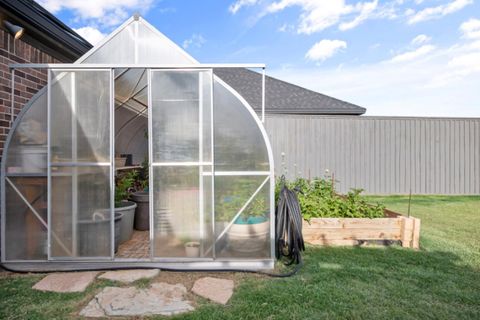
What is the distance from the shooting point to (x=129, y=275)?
304 centimetres

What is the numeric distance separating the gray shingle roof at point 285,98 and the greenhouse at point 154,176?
19.2ft

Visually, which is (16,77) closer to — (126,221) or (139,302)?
(126,221)

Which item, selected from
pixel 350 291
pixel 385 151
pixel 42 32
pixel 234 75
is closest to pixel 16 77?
pixel 42 32

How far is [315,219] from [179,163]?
2.07 metres

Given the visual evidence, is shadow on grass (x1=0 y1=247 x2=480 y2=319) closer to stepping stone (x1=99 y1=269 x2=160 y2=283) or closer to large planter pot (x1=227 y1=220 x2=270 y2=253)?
stepping stone (x1=99 y1=269 x2=160 y2=283)

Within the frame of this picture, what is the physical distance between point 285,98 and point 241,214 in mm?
7669

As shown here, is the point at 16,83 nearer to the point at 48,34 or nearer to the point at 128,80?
the point at 48,34

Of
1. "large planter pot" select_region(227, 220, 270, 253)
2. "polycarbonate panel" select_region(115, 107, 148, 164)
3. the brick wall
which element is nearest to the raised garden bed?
"large planter pot" select_region(227, 220, 270, 253)

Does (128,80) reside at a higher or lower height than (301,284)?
higher

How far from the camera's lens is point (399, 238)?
158 inches

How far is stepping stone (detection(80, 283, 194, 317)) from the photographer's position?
2.35 meters

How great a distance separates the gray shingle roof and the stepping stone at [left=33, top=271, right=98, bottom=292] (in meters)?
6.91

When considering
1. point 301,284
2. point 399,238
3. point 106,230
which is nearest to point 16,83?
point 106,230

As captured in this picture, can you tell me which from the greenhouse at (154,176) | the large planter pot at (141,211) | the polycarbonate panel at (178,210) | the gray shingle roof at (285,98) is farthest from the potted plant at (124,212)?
the gray shingle roof at (285,98)
